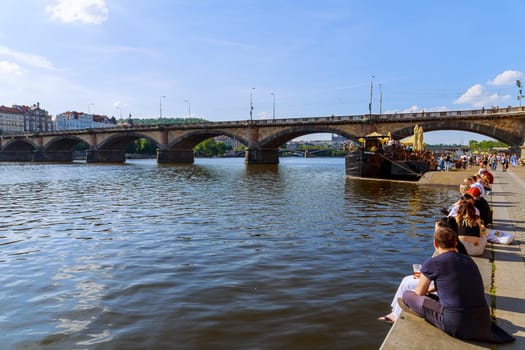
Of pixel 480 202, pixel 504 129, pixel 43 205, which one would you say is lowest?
pixel 43 205

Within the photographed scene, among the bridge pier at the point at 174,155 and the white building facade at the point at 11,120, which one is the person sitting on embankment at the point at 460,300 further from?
the white building facade at the point at 11,120

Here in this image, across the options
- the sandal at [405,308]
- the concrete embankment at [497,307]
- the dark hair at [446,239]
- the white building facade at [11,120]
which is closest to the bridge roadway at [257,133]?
the concrete embankment at [497,307]

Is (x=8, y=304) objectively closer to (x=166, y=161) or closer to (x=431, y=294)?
(x=431, y=294)

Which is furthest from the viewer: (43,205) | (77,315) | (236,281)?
(43,205)

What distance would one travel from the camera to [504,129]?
2076 inches

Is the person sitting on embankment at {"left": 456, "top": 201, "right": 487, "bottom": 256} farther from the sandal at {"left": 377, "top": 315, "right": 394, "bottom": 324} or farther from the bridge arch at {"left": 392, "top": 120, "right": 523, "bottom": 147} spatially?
the bridge arch at {"left": 392, "top": 120, "right": 523, "bottom": 147}

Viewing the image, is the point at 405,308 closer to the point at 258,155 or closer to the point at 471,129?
the point at 471,129

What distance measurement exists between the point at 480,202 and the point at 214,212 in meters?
10.5

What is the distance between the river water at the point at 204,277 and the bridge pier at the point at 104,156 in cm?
9002

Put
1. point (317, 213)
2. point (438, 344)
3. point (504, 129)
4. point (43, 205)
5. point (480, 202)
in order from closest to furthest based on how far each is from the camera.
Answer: point (438, 344) < point (480, 202) < point (317, 213) < point (43, 205) < point (504, 129)

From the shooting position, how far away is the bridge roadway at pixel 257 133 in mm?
53812

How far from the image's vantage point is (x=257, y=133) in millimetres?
78312

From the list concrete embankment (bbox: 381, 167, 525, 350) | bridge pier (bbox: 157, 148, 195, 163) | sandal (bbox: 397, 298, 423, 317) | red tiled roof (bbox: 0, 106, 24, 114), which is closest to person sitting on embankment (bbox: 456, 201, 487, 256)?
concrete embankment (bbox: 381, 167, 525, 350)

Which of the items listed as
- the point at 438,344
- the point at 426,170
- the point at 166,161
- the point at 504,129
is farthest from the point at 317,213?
the point at 166,161
